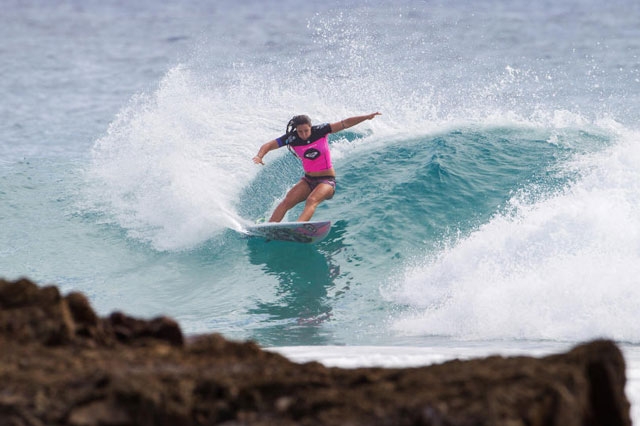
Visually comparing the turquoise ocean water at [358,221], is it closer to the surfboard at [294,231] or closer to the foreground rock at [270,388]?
the surfboard at [294,231]

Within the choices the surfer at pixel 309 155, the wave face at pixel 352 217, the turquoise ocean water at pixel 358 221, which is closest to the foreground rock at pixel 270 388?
the turquoise ocean water at pixel 358 221

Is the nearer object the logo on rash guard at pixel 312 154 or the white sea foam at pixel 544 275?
the white sea foam at pixel 544 275

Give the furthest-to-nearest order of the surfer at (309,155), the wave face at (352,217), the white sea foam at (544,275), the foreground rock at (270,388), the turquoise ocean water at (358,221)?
the surfer at (309,155)
the wave face at (352,217)
the turquoise ocean water at (358,221)
the white sea foam at (544,275)
the foreground rock at (270,388)

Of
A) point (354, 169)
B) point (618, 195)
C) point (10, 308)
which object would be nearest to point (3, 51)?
point (354, 169)

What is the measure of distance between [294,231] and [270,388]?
23.5 feet

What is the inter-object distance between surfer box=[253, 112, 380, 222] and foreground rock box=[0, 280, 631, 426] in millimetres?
7315

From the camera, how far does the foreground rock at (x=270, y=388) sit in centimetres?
205

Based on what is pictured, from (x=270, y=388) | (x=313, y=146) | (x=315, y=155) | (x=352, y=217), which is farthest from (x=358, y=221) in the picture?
(x=270, y=388)

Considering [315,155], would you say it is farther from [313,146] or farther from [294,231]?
[294,231]

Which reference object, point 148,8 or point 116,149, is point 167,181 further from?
point 148,8

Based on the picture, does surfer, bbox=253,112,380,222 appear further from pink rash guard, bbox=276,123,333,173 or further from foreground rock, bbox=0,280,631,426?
foreground rock, bbox=0,280,631,426

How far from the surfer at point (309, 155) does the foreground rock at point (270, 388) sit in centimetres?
731

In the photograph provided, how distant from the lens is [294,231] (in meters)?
9.33

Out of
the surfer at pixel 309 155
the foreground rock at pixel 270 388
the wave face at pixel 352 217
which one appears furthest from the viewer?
the surfer at pixel 309 155
